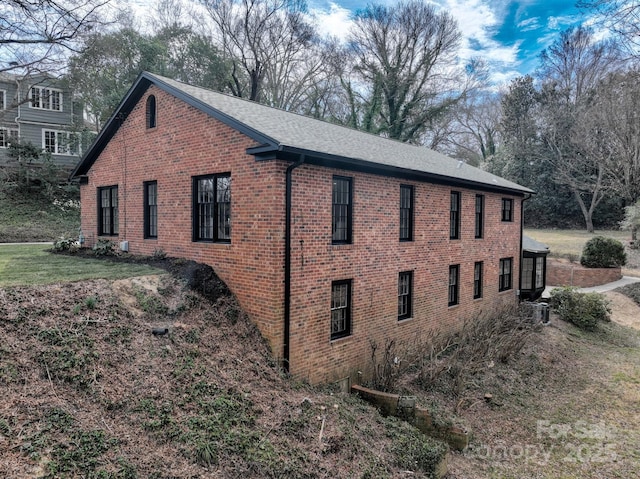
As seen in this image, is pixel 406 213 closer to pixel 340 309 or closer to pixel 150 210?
pixel 340 309

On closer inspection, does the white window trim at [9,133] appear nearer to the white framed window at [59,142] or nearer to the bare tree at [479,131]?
the white framed window at [59,142]

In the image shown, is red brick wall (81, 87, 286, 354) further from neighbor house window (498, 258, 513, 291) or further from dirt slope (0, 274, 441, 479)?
neighbor house window (498, 258, 513, 291)

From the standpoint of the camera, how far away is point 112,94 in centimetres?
2752

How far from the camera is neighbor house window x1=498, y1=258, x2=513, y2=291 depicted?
17062mm

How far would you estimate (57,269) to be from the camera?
9484mm

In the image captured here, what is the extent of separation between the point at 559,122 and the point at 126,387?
4198 centimetres

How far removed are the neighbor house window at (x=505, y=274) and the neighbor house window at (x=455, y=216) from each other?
4233 mm

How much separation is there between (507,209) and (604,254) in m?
11.5

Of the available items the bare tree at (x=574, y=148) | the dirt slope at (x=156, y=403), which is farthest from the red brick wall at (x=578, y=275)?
the dirt slope at (x=156, y=403)

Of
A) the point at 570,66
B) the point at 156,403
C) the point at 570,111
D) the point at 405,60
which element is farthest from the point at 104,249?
the point at 570,66

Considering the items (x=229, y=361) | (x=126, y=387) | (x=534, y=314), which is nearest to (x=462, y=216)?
(x=534, y=314)

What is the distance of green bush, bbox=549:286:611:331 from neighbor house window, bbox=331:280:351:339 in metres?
12.9

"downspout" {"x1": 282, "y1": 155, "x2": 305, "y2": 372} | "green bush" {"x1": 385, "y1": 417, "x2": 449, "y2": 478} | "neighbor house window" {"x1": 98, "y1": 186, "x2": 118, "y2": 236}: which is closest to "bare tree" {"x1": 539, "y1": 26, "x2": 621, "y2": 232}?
"downspout" {"x1": 282, "y1": 155, "x2": 305, "y2": 372}

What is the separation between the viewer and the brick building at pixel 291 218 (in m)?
→ 8.52
